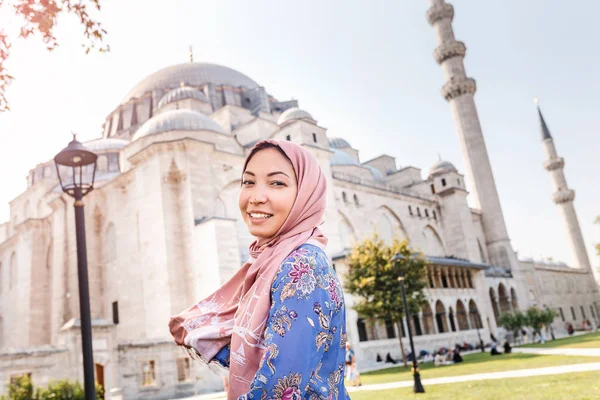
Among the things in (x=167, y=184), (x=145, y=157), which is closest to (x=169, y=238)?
(x=167, y=184)

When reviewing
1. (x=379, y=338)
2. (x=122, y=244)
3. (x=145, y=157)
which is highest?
(x=145, y=157)

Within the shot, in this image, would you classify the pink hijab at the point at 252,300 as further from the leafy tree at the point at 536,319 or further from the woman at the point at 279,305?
the leafy tree at the point at 536,319

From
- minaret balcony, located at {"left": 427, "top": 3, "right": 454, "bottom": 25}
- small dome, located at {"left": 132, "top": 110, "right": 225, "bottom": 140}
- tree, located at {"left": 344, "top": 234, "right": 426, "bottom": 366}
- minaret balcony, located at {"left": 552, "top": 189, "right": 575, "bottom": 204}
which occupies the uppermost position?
minaret balcony, located at {"left": 427, "top": 3, "right": 454, "bottom": 25}

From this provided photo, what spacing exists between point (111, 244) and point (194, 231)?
7494 mm

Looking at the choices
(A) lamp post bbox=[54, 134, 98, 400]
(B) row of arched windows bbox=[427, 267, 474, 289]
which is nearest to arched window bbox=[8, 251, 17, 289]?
(B) row of arched windows bbox=[427, 267, 474, 289]

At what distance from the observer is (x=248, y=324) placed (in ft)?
5.19

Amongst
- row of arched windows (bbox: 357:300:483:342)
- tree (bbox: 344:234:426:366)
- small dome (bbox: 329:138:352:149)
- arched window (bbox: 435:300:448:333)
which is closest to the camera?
tree (bbox: 344:234:426:366)

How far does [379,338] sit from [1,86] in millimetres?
22768

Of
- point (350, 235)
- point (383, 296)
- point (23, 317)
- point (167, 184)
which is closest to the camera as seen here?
point (383, 296)

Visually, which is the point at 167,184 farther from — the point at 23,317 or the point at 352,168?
the point at 352,168

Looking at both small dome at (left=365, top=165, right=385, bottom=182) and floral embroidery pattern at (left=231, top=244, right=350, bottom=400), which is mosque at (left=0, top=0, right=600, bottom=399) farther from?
floral embroidery pattern at (left=231, top=244, right=350, bottom=400)

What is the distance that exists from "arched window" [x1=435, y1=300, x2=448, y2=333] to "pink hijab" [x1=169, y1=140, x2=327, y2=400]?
95.9ft

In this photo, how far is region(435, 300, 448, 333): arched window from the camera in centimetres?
2936

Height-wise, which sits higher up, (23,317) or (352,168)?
(352,168)
